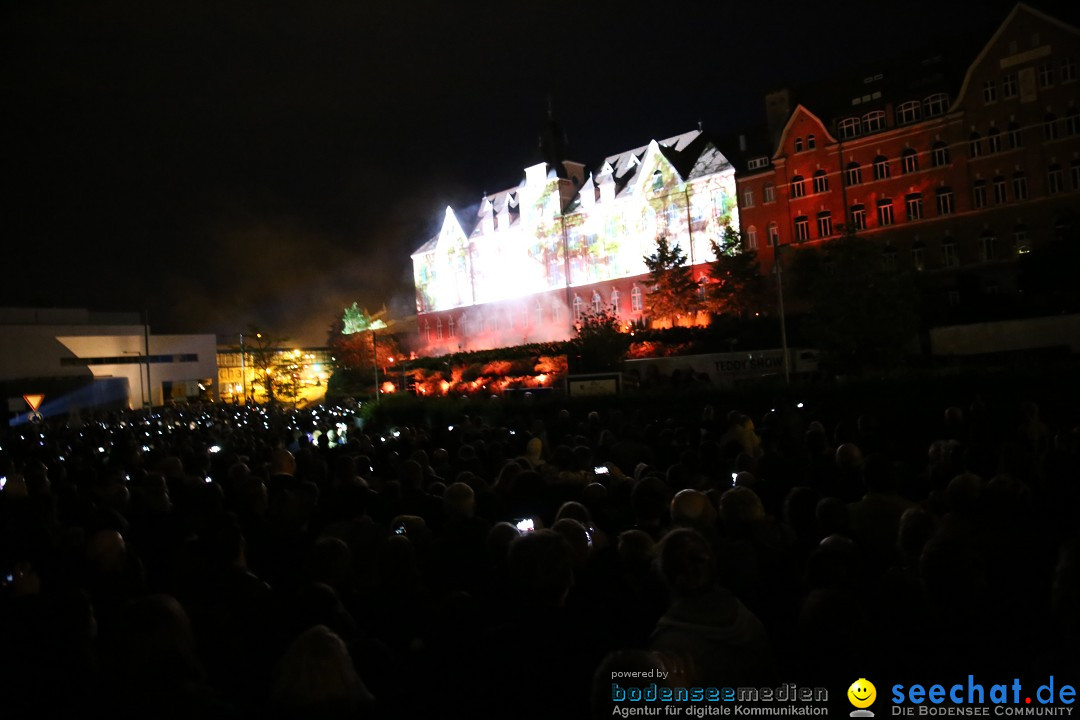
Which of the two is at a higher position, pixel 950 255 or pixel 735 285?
pixel 950 255

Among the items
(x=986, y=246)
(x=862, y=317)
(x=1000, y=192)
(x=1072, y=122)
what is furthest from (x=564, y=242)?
(x=862, y=317)

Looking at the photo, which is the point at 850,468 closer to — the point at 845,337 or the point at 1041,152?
the point at 845,337

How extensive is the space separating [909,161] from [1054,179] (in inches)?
318

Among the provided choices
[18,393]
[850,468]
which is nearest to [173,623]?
[850,468]

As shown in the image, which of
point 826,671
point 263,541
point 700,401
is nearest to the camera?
point 826,671

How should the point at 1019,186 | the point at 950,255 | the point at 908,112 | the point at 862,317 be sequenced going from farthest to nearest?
the point at 908,112
the point at 950,255
the point at 1019,186
the point at 862,317

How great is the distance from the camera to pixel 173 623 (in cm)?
356

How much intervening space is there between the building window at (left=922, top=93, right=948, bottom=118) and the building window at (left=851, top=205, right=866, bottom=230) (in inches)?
248

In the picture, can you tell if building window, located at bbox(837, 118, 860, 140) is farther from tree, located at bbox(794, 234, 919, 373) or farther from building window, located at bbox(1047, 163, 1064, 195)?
tree, located at bbox(794, 234, 919, 373)

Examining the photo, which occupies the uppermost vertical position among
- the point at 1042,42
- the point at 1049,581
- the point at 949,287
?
the point at 1042,42

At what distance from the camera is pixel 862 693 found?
11.4 feet

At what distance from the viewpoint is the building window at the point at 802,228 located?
5219 centimetres

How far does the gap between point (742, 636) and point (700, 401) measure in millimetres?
16796

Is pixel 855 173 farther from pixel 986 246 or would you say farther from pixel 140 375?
pixel 140 375
